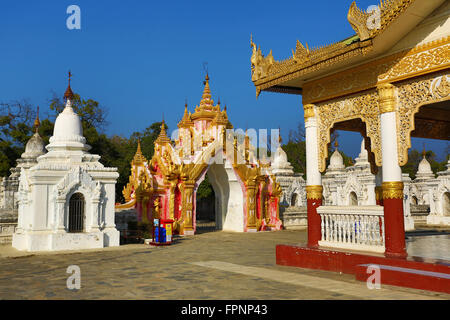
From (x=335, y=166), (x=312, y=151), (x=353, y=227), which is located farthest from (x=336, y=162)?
(x=353, y=227)

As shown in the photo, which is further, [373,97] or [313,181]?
[313,181]

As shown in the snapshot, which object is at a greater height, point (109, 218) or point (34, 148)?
point (34, 148)

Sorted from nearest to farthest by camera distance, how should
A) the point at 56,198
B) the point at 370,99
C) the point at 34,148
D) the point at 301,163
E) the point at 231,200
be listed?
the point at 370,99, the point at 56,198, the point at 231,200, the point at 34,148, the point at 301,163

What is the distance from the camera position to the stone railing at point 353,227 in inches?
341

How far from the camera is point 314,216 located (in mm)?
9930

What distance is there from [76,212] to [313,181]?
906 cm

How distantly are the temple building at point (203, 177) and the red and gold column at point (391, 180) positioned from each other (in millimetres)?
13673

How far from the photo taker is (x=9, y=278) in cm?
908

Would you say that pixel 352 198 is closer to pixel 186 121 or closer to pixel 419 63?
pixel 186 121

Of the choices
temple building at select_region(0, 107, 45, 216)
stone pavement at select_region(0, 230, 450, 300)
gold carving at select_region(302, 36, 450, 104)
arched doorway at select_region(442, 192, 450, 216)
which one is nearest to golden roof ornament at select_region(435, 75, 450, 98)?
gold carving at select_region(302, 36, 450, 104)

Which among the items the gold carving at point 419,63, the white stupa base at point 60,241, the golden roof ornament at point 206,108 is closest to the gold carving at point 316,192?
the gold carving at point 419,63

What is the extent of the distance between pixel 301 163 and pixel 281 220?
27661 millimetres
